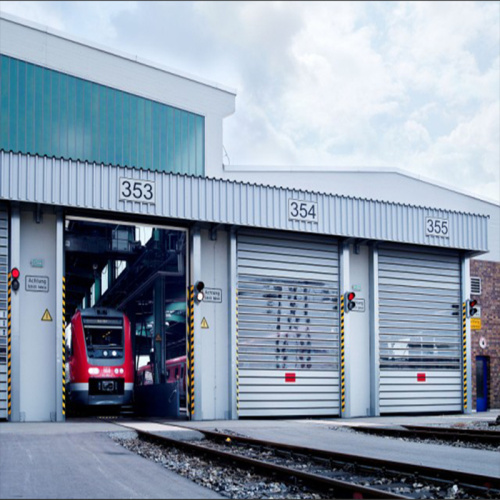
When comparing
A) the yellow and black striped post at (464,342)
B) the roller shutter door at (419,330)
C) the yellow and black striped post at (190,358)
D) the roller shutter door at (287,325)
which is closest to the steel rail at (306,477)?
the yellow and black striped post at (190,358)

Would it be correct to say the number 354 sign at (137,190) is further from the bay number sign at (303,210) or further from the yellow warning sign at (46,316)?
the bay number sign at (303,210)

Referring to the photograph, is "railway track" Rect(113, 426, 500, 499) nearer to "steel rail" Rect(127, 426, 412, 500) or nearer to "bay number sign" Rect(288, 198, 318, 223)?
"steel rail" Rect(127, 426, 412, 500)

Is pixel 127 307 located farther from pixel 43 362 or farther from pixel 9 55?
pixel 43 362

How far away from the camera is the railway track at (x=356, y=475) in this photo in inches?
313

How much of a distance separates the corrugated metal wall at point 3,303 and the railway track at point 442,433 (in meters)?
7.56

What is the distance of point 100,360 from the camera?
21.8m

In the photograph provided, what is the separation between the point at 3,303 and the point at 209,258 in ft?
17.5

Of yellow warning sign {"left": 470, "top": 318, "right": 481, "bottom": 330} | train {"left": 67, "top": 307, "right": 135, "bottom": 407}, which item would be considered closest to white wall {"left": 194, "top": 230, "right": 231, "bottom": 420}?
train {"left": 67, "top": 307, "right": 135, "bottom": 407}

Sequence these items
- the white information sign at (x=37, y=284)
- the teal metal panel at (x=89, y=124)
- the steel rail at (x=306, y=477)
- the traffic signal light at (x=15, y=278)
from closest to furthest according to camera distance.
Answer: the steel rail at (x=306, y=477) < the traffic signal light at (x=15, y=278) < the white information sign at (x=37, y=284) < the teal metal panel at (x=89, y=124)

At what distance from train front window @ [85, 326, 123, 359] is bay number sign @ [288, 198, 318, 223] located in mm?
6070

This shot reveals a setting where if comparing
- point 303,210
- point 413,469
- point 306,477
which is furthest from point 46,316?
point 413,469

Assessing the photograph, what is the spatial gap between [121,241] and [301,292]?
696 cm

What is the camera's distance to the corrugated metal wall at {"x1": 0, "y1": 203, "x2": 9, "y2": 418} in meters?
17.3

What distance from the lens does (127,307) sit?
31812 millimetres
